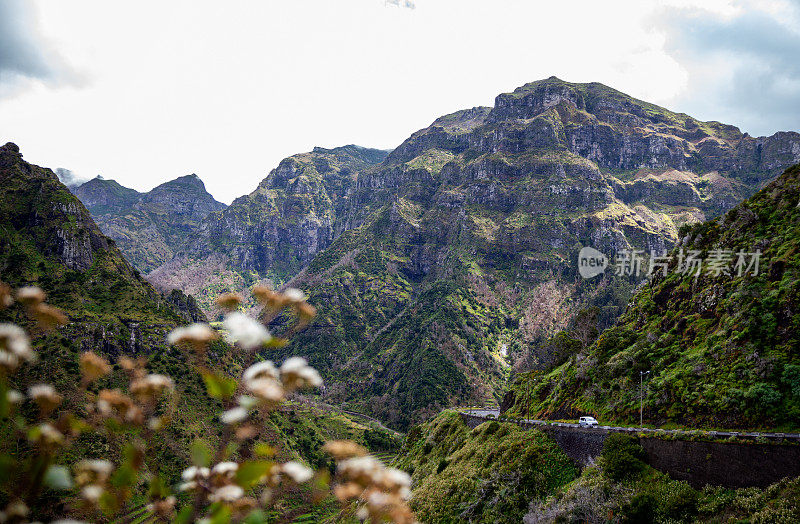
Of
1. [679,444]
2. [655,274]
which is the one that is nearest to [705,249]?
[655,274]

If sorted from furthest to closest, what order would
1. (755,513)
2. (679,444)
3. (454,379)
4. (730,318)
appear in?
(454,379)
(730,318)
(679,444)
(755,513)

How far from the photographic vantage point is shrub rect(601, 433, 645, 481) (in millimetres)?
24000

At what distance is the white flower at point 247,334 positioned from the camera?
3893 mm

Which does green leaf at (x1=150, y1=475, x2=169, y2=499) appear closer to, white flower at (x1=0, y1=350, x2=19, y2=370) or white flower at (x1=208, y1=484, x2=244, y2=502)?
white flower at (x1=208, y1=484, x2=244, y2=502)

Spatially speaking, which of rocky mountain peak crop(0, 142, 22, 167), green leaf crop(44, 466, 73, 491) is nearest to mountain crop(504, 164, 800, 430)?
green leaf crop(44, 466, 73, 491)

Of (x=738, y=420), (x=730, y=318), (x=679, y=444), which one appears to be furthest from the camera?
(x=730, y=318)

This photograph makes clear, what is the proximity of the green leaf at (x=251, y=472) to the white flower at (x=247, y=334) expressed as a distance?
1.17 m

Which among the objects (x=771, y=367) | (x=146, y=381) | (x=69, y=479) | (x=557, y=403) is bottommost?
(x=557, y=403)

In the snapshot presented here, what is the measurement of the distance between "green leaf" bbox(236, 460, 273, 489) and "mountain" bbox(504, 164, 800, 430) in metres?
32.7

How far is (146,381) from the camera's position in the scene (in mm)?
4156

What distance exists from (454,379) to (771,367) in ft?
591

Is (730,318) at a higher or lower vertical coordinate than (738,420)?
higher

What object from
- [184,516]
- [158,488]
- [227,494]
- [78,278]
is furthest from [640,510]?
[78,278]

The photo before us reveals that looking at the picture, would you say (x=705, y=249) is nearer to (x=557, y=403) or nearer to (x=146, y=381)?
(x=557, y=403)
